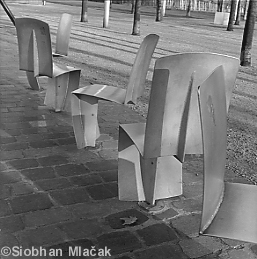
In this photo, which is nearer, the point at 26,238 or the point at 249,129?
the point at 26,238

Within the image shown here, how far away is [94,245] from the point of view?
2.97 meters

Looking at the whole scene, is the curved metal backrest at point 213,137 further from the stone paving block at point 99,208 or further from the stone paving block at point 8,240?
the stone paving block at point 8,240

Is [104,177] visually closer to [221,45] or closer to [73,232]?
[73,232]

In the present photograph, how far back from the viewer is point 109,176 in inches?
161

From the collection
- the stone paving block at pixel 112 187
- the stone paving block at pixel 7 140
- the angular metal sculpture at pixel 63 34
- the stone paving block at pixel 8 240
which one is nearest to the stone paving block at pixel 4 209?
the stone paving block at pixel 8 240

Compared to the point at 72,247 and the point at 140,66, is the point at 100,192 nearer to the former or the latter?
the point at 72,247

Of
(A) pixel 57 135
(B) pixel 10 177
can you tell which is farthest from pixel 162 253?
(A) pixel 57 135

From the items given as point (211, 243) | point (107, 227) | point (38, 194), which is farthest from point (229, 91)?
point (38, 194)

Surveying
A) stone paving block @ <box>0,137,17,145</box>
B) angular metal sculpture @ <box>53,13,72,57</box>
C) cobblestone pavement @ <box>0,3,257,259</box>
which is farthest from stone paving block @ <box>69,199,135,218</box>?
angular metal sculpture @ <box>53,13,72,57</box>

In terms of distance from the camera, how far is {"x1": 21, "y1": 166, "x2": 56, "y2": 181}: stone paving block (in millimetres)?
3973

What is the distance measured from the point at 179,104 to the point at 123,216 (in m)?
0.92

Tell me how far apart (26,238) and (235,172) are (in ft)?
7.00

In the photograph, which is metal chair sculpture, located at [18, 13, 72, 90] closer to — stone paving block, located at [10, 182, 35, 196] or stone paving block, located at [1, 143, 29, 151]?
stone paving block, located at [1, 143, 29, 151]

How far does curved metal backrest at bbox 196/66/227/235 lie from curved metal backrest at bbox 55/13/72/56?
4416 mm
